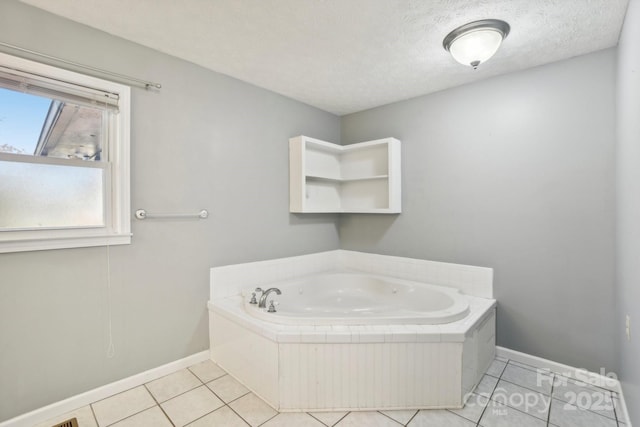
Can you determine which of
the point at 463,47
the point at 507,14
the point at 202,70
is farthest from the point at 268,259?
the point at 507,14

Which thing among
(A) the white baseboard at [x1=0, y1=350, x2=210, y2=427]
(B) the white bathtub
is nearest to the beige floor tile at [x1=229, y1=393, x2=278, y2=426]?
(B) the white bathtub

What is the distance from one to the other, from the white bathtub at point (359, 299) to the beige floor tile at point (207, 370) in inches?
21.5

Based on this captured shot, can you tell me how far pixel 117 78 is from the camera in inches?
77.9

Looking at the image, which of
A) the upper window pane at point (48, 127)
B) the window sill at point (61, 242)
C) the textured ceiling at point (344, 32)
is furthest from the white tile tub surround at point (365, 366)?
the textured ceiling at point (344, 32)

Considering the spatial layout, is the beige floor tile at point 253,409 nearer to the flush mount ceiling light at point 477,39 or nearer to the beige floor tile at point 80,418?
the beige floor tile at point 80,418

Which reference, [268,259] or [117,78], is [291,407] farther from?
[117,78]

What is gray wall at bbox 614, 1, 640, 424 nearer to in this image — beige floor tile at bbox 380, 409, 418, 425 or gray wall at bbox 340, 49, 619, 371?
gray wall at bbox 340, 49, 619, 371

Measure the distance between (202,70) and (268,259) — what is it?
1.67 metres

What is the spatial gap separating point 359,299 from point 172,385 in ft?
5.79

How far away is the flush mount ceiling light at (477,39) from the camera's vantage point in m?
1.81

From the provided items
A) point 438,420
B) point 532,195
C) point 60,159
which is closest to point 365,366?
point 438,420

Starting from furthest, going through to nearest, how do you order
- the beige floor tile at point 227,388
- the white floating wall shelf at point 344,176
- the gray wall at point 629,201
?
the white floating wall shelf at point 344,176
the beige floor tile at point 227,388
the gray wall at point 629,201

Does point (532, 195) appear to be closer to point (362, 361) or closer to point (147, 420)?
point (362, 361)

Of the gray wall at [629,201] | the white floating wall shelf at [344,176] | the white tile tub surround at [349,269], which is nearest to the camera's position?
the gray wall at [629,201]
